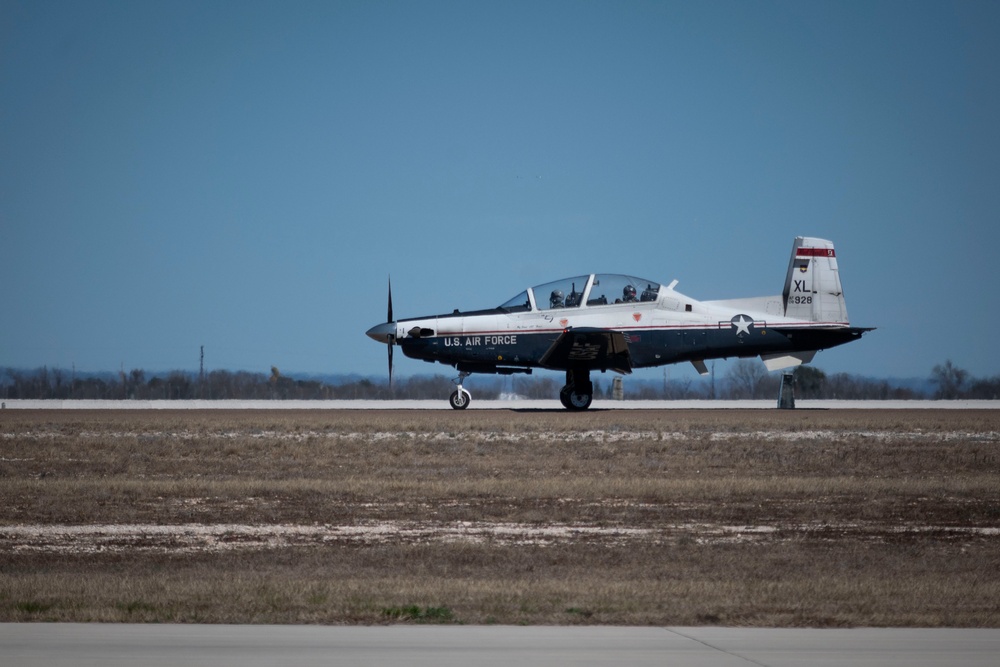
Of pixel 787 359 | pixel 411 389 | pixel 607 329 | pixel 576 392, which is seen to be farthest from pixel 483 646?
pixel 411 389

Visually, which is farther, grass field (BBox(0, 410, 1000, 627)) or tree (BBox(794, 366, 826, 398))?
tree (BBox(794, 366, 826, 398))

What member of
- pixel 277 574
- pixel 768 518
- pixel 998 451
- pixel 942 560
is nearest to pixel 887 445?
pixel 998 451

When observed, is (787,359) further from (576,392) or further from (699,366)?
(576,392)

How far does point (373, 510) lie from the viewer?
15.1m

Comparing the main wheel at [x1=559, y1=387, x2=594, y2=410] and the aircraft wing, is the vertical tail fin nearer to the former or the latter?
the aircraft wing

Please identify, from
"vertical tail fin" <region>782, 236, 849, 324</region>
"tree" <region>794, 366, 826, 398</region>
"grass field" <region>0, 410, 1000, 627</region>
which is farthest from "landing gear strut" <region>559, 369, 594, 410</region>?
"tree" <region>794, 366, 826, 398</region>

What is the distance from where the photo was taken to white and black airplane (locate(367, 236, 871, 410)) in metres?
29.6

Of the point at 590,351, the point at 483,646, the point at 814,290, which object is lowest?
the point at 483,646

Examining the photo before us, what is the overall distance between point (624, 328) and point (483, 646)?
22.5 meters

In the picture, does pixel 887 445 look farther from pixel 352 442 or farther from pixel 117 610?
pixel 117 610

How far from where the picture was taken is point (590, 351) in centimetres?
2944

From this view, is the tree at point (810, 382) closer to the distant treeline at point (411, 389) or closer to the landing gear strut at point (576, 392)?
the distant treeline at point (411, 389)

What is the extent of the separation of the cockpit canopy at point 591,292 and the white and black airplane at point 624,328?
0.03m

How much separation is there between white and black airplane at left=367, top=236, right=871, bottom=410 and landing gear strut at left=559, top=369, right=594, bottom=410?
29 mm
